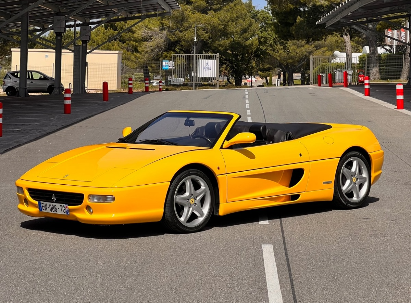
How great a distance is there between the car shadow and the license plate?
416 mm

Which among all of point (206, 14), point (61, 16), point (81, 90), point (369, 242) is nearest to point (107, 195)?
point (369, 242)

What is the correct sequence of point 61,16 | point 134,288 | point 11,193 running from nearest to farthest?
point 134,288 → point 11,193 → point 61,16

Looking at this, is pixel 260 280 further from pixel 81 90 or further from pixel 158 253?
pixel 81 90

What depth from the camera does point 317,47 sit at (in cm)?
9462

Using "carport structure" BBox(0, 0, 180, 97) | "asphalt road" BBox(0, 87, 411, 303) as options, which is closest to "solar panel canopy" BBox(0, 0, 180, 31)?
"carport structure" BBox(0, 0, 180, 97)

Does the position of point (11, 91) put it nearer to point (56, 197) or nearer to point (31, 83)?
point (31, 83)

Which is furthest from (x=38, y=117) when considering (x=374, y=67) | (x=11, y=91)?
(x=374, y=67)

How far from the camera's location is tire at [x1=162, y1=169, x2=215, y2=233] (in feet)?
23.8

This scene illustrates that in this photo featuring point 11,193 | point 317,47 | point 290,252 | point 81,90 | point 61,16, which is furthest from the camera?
point 317,47

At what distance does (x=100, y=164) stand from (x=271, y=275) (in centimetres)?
233

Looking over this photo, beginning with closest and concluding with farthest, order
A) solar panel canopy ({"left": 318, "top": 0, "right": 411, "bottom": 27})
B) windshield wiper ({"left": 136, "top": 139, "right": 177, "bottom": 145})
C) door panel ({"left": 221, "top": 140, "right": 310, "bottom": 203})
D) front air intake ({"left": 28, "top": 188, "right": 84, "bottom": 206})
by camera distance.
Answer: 1. front air intake ({"left": 28, "top": 188, "right": 84, "bottom": 206})
2. door panel ({"left": 221, "top": 140, "right": 310, "bottom": 203})
3. windshield wiper ({"left": 136, "top": 139, "right": 177, "bottom": 145})
4. solar panel canopy ({"left": 318, "top": 0, "right": 411, "bottom": 27})

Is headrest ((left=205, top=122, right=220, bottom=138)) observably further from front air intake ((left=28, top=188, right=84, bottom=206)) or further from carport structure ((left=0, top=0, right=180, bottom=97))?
carport structure ((left=0, top=0, right=180, bottom=97))

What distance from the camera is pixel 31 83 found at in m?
47.8

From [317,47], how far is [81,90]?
5445 centimetres
